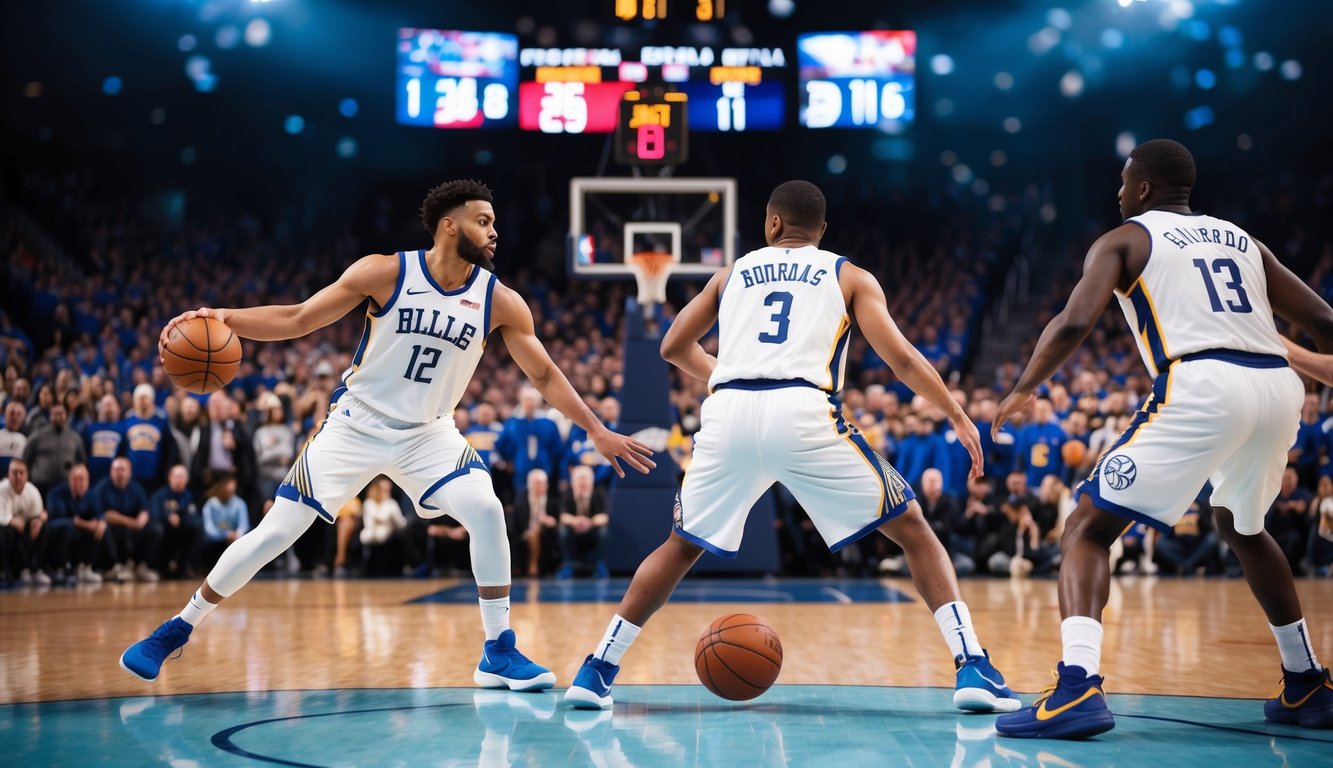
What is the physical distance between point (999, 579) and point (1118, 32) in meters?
14.8

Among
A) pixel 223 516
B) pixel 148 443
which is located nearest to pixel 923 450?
pixel 223 516

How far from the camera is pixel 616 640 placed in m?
4.79

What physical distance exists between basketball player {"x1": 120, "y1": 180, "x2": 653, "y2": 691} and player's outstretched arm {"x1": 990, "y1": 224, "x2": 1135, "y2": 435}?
1.61 metres

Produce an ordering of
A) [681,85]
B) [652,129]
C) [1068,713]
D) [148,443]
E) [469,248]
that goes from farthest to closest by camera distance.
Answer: [681,85] < [652,129] < [148,443] < [469,248] < [1068,713]

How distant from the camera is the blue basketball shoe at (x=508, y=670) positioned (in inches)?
207

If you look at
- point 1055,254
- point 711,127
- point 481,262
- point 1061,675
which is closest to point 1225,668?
point 1061,675

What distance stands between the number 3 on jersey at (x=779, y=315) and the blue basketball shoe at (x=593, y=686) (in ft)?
4.51

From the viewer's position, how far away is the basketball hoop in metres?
12.9

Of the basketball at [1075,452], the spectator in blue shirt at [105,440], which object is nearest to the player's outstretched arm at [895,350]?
the basketball at [1075,452]

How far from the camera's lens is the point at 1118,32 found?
23547 mm

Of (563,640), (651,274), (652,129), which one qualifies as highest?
(652,129)

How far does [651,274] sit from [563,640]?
249 inches

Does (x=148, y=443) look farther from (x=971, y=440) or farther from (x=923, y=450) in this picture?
(x=971, y=440)

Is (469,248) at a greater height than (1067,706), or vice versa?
(469,248)
